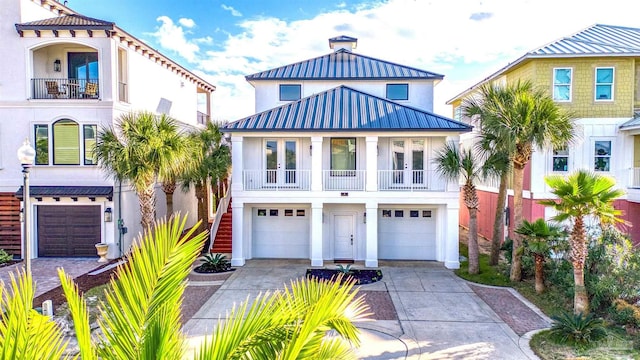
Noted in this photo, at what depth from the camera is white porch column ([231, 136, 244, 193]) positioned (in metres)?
16.0

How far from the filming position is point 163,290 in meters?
2.78

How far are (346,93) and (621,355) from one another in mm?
13601

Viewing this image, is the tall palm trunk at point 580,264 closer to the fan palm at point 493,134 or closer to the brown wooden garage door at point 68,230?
the fan palm at point 493,134

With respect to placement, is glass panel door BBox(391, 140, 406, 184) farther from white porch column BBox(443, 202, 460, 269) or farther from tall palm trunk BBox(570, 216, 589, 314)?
tall palm trunk BBox(570, 216, 589, 314)

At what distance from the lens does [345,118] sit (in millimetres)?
16109

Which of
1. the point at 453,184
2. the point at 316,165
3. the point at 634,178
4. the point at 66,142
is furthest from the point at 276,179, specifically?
the point at 634,178

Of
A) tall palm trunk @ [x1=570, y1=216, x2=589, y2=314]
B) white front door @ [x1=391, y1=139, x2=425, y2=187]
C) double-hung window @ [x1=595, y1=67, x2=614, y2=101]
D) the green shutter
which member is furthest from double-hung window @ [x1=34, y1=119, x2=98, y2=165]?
double-hung window @ [x1=595, y1=67, x2=614, y2=101]

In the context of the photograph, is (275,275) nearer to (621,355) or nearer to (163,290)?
(621,355)

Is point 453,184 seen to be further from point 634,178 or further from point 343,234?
point 634,178

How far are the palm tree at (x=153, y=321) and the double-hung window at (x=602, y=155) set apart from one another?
18377 mm

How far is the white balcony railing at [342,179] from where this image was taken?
54.6 feet

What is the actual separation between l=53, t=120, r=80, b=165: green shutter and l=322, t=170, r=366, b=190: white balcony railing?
11.2m

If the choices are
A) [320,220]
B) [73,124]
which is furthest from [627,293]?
[73,124]

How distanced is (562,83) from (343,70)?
1031cm
